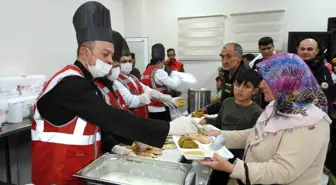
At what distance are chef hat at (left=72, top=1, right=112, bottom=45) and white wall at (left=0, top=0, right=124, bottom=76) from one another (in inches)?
73.4

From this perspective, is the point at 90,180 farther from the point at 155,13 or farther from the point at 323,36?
the point at 155,13

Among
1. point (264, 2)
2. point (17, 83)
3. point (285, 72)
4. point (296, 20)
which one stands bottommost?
point (17, 83)

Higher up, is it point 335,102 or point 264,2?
point 264,2

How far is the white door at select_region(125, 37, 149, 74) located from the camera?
471 centimetres

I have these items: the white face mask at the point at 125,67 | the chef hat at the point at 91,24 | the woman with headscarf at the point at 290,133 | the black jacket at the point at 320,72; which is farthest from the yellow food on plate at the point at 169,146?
the black jacket at the point at 320,72

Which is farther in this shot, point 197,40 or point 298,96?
point 197,40

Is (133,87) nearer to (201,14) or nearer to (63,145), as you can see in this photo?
(63,145)

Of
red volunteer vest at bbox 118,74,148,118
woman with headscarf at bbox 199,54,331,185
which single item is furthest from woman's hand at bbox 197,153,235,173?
red volunteer vest at bbox 118,74,148,118

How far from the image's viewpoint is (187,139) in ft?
4.17

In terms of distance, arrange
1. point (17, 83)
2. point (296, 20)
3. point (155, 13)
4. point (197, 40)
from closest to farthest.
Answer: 1. point (17, 83)
2. point (296, 20)
3. point (197, 40)
4. point (155, 13)

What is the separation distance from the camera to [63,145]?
1.07m

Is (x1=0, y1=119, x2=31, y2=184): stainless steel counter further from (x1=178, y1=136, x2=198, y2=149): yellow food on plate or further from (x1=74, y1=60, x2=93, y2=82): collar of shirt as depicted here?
(x1=178, y1=136, x2=198, y2=149): yellow food on plate

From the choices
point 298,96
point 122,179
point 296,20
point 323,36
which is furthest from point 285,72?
point 296,20

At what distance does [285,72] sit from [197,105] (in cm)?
196
